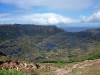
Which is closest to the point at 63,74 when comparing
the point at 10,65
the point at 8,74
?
the point at 10,65

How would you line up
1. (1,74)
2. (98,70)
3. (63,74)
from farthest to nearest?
(63,74)
(98,70)
(1,74)

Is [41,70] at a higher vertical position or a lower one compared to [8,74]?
lower

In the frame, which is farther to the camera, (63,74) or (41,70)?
(41,70)

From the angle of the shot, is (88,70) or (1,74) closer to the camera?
(1,74)

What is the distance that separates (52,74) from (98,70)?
1659cm

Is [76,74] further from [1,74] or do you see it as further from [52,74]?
[1,74]

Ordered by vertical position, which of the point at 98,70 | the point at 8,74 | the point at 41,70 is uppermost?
the point at 8,74

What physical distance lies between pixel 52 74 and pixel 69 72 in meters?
6.59

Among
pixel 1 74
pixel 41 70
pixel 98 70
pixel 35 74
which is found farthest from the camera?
pixel 41 70

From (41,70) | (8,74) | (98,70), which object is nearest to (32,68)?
(41,70)

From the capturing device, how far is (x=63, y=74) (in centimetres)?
6209

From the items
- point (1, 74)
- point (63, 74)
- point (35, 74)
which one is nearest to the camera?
point (1, 74)

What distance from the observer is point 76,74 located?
192ft

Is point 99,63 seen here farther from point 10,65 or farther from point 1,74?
point 1,74
